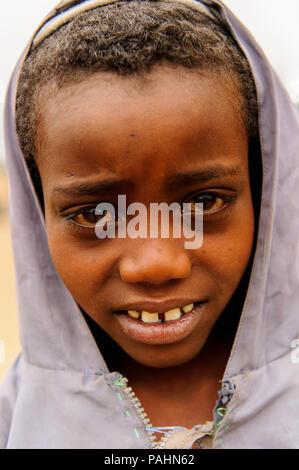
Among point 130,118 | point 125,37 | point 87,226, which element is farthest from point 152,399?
point 125,37

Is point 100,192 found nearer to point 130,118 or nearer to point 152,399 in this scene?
point 130,118

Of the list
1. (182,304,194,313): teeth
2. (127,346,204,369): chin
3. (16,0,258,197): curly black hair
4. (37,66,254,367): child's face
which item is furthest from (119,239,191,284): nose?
(16,0,258,197): curly black hair

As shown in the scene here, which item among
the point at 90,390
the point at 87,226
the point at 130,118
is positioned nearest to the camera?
the point at 130,118

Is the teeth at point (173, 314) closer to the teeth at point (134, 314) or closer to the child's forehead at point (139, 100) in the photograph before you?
the teeth at point (134, 314)

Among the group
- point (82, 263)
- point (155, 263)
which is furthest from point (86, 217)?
point (155, 263)

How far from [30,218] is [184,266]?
0.52 meters

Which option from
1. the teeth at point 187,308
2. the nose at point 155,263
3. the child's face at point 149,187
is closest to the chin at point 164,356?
the child's face at point 149,187

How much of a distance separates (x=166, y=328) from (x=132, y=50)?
641mm

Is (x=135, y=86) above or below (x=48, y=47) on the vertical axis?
below

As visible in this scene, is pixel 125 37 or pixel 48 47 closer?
pixel 125 37

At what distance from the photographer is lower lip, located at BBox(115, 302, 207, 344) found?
0.98m

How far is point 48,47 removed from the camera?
1021mm

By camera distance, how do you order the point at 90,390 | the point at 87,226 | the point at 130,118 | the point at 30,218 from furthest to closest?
the point at 30,218 < the point at 90,390 < the point at 87,226 < the point at 130,118
